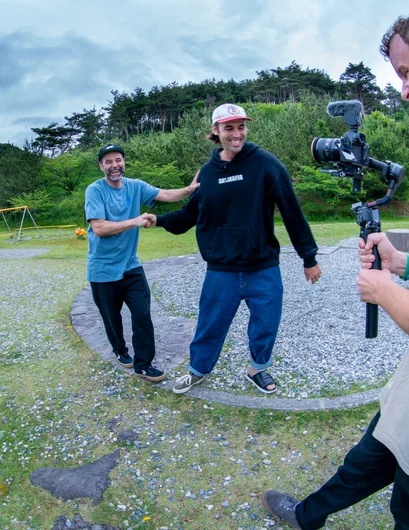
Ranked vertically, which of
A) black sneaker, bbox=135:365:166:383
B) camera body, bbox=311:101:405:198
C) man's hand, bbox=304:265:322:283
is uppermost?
camera body, bbox=311:101:405:198

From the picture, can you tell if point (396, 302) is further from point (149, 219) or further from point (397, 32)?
point (149, 219)

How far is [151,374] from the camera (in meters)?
3.75

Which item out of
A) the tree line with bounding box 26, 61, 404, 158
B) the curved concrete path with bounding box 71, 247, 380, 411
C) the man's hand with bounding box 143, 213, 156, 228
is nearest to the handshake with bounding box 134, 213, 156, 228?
the man's hand with bounding box 143, 213, 156, 228

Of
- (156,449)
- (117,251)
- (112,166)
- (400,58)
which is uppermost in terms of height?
(400,58)

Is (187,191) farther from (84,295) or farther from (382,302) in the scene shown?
(84,295)

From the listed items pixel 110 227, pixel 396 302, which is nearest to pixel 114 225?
pixel 110 227

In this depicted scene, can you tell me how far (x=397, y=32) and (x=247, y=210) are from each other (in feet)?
5.95

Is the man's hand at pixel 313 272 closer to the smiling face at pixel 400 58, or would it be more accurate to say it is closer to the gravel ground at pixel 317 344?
the gravel ground at pixel 317 344

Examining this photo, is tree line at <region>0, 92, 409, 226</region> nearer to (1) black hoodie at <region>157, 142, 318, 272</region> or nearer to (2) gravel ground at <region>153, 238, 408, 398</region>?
(2) gravel ground at <region>153, 238, 408, 398</region>

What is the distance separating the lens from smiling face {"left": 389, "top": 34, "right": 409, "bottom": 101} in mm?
1288

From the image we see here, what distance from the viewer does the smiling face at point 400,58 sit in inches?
50.7

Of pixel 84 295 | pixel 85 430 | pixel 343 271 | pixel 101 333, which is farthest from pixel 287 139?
pixel 85 430

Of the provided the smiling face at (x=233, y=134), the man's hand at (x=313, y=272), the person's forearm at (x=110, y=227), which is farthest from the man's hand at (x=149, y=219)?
the man's hand at (x=313, y=272)

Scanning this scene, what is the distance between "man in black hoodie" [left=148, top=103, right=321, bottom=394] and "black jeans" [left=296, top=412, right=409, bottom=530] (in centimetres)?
155
